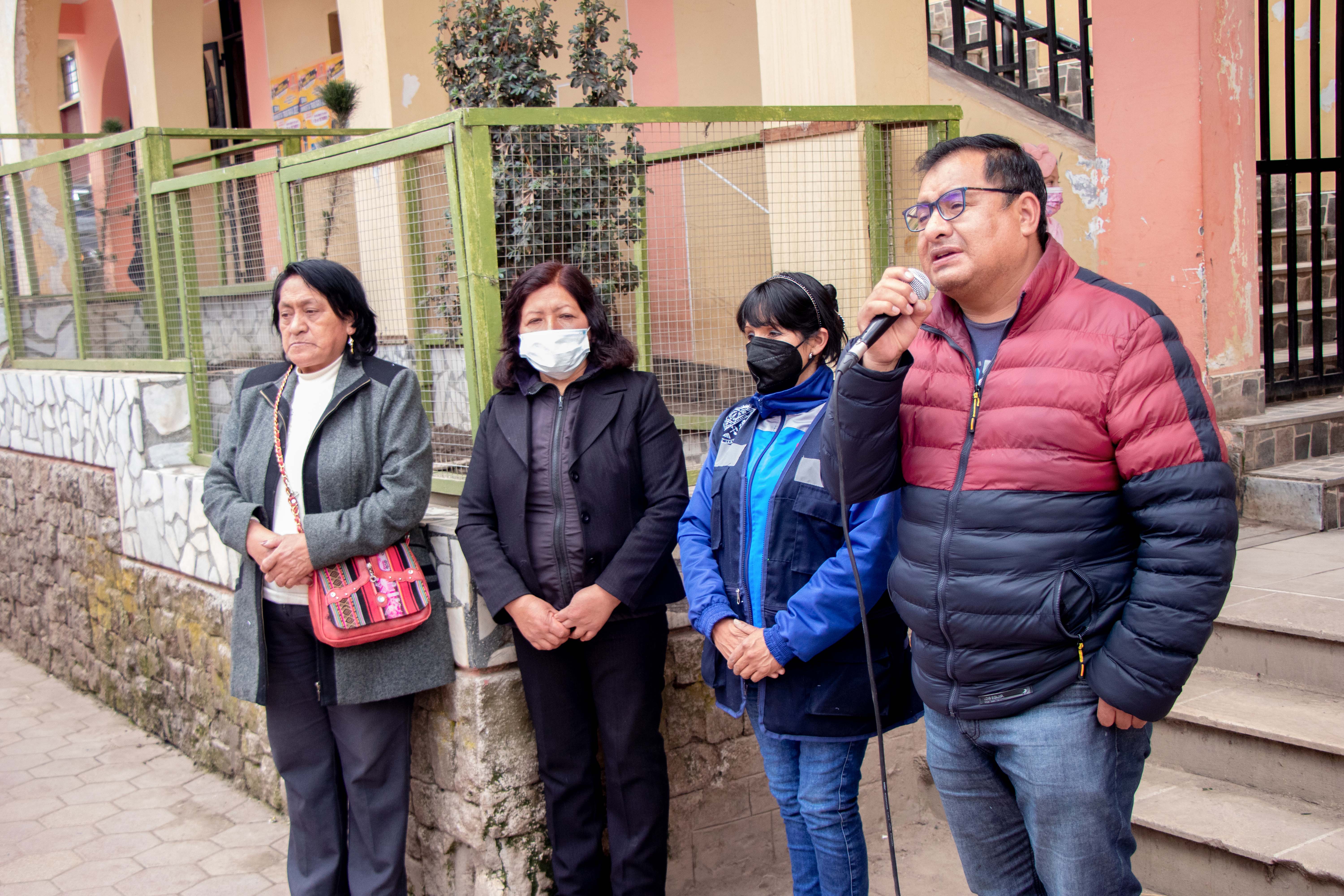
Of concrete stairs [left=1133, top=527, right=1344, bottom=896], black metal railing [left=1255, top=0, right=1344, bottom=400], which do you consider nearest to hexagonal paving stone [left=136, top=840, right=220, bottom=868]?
concrete stairs [left=1133, top=527, right=1344, bottom=896]

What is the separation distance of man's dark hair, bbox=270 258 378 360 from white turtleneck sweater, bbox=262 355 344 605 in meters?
0.10

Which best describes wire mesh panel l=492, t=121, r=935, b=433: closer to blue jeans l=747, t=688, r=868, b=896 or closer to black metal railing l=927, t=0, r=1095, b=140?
blue jeans l=747, t=688, r=868, b=896

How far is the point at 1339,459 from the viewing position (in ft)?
17.4

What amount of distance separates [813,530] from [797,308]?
56 cm

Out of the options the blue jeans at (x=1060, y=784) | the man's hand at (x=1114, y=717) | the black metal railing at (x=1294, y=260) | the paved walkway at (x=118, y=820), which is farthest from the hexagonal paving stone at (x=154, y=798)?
the black metal railing at (x=1294, y=260)

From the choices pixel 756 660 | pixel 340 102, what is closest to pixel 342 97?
pixel 340 102

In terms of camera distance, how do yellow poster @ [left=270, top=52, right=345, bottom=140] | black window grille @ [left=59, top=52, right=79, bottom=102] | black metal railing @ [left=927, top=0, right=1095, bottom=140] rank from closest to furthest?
black metal railing @ [left=927, top=0, right=1095, bottom=140]
yellow poster @ [left=270, top=52, right=345, bottom=140]
black window grille @ [left=59, top=52, right=79, bottom=102]

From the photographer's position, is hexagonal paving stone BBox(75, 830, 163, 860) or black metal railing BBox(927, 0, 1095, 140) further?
black metal railing BBox(927, 0, 1095, 140)

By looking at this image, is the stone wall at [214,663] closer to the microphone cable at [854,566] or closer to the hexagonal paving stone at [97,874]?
the hexagonal paving stone at [97,874]

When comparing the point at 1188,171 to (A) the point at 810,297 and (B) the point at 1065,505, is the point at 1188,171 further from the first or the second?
(B) the point at 1065,505

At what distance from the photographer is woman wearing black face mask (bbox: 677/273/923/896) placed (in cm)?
269

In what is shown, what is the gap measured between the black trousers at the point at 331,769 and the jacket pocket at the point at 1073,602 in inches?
85.5

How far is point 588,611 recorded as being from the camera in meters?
3.11

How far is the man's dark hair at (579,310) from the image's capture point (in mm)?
3242
